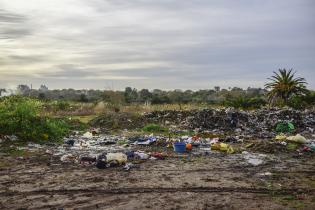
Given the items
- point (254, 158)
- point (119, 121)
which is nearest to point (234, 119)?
point (119, 121)

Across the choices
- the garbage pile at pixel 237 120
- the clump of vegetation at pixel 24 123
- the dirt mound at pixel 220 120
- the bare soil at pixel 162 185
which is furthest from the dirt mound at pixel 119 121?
the bare soil at pixel 162 185

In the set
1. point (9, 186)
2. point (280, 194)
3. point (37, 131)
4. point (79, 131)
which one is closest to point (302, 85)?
point (79, 131)

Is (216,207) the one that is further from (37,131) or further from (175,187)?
(37,131)

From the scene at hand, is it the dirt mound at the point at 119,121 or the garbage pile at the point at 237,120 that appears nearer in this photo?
the garbage pile at the point at 237,120

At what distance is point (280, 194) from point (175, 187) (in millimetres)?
1827

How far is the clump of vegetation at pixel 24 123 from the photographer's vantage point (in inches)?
496

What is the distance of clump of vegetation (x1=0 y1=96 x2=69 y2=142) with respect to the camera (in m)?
12.6

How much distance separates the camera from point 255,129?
17.3 m

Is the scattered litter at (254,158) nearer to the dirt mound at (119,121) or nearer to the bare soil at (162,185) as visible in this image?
the bare soil at (162,185)

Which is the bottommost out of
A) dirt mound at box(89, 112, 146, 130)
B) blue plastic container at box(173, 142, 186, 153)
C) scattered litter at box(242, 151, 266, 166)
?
scattered litter at box(242, 151, 266, 166)

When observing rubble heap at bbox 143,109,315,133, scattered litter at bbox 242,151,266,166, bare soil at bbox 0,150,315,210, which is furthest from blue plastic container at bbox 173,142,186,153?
rubble heap at bbox 143,109,315,133

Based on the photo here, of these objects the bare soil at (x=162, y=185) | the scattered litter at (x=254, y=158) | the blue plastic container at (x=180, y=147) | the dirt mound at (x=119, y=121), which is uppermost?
the dirt mound at (x=119, y=121)

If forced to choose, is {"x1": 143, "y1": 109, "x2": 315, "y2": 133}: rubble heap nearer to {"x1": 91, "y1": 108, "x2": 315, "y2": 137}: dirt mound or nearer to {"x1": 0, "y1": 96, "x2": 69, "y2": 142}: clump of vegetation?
{"x1": 91, "y1": 108, "x2": 315, "y2": 137}: dirt mound

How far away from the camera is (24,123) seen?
12.7 metres
